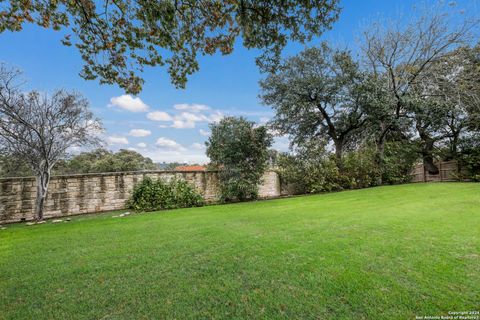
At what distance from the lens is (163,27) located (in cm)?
335

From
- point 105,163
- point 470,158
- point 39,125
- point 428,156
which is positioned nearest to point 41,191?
point 39,125

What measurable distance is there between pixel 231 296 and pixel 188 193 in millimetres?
7945

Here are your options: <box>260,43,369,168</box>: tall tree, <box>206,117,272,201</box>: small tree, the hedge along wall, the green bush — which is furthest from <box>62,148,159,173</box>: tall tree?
<box>260,43,369,168</box>: tall tree

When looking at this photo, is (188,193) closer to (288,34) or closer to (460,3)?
(288,34)

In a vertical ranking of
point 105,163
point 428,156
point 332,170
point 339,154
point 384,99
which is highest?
point 384,99

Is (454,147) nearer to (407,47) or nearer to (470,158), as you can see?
(470,158)

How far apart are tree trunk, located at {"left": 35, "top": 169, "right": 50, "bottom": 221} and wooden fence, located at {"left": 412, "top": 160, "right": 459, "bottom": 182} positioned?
18.7 m

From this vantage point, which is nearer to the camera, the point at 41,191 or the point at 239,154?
the point at 41,191

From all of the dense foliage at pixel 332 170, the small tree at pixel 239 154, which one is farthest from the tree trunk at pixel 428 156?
the small tree at pixel 239 154

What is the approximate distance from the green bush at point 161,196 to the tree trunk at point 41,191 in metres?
2.72

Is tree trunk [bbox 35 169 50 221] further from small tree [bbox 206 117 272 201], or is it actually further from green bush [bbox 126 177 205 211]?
small tree [bbox 206 117 272 201]

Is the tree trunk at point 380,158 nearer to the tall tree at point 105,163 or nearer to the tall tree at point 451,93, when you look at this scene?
the tall tree at point 451,93

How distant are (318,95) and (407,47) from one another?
4.97 m

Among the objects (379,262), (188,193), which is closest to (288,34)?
(379,262)
